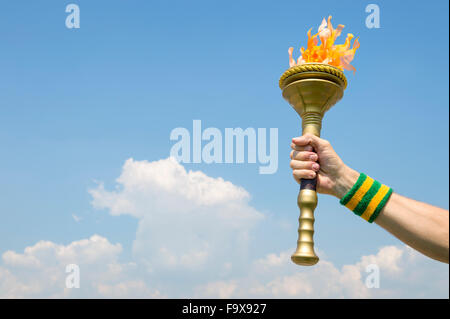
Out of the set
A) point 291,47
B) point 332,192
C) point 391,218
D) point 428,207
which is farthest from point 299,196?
point 291,47

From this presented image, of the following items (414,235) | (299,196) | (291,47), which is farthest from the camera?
(291,47)

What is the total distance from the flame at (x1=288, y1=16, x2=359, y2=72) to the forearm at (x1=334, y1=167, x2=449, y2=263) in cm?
148

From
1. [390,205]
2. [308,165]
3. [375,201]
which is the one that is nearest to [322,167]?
[308,165]

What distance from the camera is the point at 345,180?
394 centimetres

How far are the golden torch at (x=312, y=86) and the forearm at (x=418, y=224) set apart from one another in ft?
2.21

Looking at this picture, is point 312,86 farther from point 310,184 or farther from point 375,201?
point 375,201

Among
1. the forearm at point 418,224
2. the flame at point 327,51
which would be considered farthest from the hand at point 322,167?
the flame at point 327,51

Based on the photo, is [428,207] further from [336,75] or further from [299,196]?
[336,75]

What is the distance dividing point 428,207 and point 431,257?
0.44 metres

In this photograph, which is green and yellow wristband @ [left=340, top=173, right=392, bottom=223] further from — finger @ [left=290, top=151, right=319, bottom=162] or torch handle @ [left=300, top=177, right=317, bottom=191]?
finger @ [left=290, top=151, right=319, bottom=162]

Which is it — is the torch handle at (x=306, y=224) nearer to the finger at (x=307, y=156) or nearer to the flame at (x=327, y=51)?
the finger at (x=307, y=156)

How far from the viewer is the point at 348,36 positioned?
4.35m

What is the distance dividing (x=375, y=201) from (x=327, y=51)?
63.3 inches

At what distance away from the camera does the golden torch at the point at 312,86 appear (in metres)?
3.83
